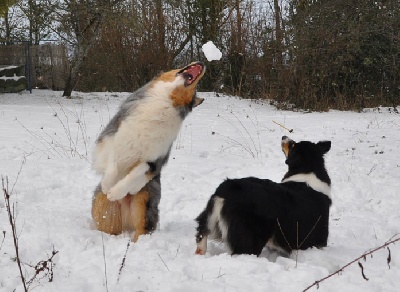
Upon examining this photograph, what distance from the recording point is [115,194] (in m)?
4.42

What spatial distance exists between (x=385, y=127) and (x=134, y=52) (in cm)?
1119

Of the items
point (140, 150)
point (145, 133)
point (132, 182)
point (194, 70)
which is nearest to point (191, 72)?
point (194, 70)

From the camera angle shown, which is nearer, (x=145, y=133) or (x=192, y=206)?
(x=145, y=133)

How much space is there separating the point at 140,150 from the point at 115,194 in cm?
49

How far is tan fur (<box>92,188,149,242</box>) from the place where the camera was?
4.51 metres

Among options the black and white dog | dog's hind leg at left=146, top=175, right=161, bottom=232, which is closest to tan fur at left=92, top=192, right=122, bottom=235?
dog's hind leg at left=146, top=175, right=161, bottom=232

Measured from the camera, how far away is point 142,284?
9.91 feet

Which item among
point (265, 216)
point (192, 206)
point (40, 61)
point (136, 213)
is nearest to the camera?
point (265, 216)

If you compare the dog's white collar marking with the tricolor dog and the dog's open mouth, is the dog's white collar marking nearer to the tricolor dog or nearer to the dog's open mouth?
the tricolor dog

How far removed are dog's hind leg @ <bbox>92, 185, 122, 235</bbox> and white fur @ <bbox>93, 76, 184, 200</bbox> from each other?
152mm

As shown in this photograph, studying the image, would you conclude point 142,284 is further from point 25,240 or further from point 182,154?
point 182,154

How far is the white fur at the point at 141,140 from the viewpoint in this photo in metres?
4.33

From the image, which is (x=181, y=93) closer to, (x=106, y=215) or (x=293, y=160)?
(x=293, y=160)

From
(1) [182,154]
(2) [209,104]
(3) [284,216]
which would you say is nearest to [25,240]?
(3) [284,216]
